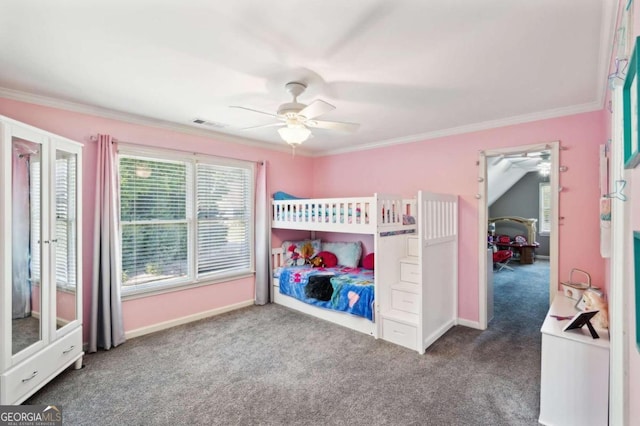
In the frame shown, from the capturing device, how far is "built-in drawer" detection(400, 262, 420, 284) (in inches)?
133

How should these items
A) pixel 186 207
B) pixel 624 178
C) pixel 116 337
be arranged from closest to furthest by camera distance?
pixel 624 178 < pixel 116 337 < pixel 186 207

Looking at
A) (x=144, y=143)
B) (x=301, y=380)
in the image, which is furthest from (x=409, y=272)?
(x=144, y=143)

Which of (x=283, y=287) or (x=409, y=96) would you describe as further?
(x=283, y=287)

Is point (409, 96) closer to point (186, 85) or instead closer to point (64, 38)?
point (186, 85)

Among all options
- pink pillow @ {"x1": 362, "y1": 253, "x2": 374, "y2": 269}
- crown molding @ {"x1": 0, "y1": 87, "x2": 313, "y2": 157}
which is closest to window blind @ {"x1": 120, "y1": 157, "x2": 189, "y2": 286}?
crown molding @ {"x1": 0, "y1": 87, "x2": 313, "y2": 157}

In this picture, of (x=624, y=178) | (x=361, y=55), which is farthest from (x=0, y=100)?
(x=624, y=178)

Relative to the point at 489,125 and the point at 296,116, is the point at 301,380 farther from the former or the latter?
the point at 489,125

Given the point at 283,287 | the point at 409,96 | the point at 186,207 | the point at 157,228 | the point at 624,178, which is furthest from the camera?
the point at 283,287

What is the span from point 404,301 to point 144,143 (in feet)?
10.8

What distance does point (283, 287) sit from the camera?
166 inches

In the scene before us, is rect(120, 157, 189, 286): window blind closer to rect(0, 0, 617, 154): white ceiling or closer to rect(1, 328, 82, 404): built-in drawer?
rect(0, 0, 617, 154): white ceiling

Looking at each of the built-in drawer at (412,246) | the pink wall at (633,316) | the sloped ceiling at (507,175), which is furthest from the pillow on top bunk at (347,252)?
the pink wall at (633,316)

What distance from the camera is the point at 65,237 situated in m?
2.55

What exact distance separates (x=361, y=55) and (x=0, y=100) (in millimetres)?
2941
